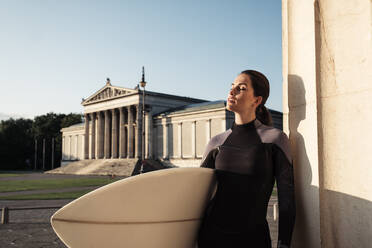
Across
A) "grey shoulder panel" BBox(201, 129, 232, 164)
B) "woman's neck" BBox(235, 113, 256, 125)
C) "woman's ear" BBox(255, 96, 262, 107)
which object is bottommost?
"grey shoulder panel" BBox(201, 129, 232, 164)

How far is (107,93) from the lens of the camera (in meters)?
63.0

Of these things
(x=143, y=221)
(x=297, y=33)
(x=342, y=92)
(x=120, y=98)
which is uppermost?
(x=120, y=98)

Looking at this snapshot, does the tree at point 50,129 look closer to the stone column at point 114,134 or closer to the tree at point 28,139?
the tree at point 28,139

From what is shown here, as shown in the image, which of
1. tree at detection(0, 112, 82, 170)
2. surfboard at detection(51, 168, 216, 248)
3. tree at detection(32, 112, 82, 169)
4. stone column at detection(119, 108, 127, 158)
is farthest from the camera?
tree at detection(32, 112, 82, 169)

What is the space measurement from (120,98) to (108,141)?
9876 millimetres

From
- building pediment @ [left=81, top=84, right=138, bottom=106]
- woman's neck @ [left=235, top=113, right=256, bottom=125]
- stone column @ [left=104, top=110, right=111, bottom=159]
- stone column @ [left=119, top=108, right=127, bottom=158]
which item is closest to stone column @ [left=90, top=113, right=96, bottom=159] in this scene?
building pediment @ [left=81, top=84, right=138, bottom=106]

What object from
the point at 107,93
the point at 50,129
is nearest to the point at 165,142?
the point at 107,93

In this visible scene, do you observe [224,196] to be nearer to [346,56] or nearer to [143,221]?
[143,221]

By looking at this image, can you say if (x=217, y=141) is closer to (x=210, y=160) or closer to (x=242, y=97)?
(x=210, y=160)

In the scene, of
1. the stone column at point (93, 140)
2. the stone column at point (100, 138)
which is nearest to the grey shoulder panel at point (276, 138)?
the stone column at point (100, 138)

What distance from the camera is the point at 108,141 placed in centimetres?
6475

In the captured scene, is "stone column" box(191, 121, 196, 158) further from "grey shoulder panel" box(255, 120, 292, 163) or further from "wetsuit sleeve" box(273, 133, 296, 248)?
"wetsuit sleeve" box(273, 133, 296, 248)

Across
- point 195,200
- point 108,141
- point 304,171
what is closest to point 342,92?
point 304,171

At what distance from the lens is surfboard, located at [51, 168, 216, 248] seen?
72.5 inches
